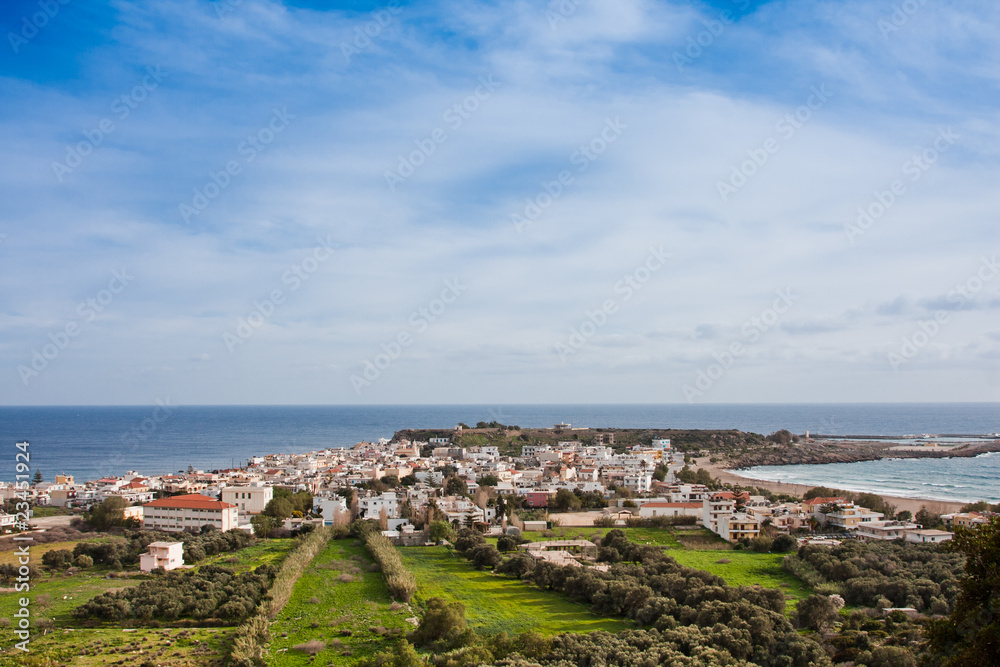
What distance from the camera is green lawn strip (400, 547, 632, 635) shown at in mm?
19188

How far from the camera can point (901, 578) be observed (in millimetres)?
21422

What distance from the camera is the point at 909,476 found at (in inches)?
2240

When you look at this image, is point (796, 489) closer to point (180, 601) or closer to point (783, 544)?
point (783, 544)

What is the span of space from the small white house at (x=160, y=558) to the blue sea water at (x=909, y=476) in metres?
42.7

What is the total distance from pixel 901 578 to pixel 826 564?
2986 mm

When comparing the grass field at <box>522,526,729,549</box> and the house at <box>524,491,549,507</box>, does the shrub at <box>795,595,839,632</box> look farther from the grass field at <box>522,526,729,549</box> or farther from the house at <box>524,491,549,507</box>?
A: the house at <box>524,491,549,507</box>

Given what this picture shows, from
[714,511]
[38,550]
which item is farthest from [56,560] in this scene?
[714,511]

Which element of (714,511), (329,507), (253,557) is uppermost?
(714,511)

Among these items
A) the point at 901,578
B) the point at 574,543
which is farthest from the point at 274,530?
the point at 901,578

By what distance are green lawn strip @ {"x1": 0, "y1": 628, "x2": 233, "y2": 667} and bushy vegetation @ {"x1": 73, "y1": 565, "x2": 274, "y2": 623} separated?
2.78 ft

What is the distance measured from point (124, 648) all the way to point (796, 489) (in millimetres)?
43639

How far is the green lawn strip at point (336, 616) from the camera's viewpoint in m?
17.2

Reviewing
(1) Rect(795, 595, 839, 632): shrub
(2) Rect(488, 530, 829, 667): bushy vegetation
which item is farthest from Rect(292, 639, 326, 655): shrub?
(1) Rect(795, 595, 839, 632): shrub

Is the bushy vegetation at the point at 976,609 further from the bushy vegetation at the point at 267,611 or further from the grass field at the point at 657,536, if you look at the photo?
the grass field at the point at 657,536
